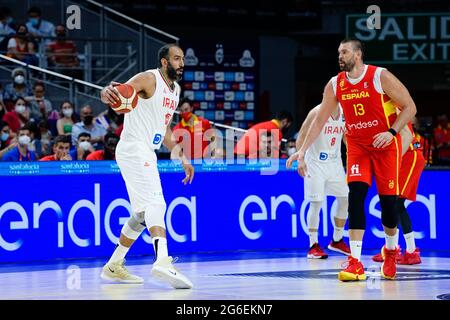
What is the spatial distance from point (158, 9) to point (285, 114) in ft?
27.9

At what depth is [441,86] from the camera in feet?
95.6

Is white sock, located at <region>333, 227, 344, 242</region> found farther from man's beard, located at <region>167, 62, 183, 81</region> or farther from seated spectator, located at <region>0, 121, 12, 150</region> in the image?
seated spectator, located at <region>0, 121, 12, 150</region>

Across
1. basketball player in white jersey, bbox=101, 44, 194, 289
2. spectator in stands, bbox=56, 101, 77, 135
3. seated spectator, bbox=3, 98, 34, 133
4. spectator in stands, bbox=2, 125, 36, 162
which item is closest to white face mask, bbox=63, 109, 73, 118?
spectator in stands, bbox=56, 101, 77, 135

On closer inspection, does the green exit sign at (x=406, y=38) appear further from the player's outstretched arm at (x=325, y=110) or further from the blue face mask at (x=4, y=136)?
the player's outstretched arm at (x=325, y=110)

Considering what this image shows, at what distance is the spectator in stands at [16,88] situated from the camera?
57.2 feet

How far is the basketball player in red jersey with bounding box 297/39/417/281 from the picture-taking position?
10703mm

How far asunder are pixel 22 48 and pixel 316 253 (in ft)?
24.4

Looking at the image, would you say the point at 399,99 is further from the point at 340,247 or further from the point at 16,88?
the point at 16,88

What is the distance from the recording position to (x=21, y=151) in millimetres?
14656

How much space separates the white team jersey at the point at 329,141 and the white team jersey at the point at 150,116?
3.69 metres

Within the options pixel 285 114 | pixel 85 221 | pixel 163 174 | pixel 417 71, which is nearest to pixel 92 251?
pixel 85 221

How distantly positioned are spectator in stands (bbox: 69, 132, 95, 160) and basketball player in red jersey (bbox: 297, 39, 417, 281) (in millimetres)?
5172

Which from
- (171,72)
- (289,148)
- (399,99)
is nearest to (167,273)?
(171,72)
